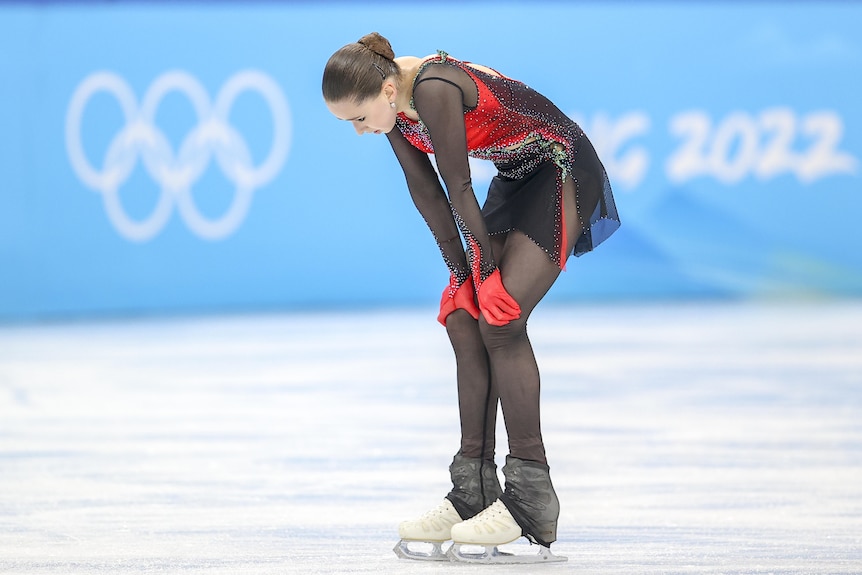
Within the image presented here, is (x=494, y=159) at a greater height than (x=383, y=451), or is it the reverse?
(x=494, y=159)

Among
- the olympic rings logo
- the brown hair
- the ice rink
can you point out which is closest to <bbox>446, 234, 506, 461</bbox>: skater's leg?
the ice rink

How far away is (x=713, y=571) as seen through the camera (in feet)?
7.11

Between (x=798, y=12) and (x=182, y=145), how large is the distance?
4.57 m

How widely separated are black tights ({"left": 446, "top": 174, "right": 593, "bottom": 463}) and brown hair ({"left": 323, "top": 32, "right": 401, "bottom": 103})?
0.40m

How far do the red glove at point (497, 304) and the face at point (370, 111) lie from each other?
1.11ft

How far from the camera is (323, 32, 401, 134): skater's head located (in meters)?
2.26

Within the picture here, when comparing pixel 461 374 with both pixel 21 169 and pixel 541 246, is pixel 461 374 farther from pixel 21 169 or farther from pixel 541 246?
pixel 21 169

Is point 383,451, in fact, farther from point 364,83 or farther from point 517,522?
point 364,83

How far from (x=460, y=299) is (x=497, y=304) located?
0.15m

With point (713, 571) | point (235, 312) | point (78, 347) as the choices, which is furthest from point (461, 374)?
point (235, 312)

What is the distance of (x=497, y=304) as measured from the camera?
232 cm

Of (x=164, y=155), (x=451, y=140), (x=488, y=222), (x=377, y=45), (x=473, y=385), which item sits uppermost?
(x=164, y=155)

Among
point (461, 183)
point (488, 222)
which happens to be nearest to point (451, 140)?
point (461, 183)

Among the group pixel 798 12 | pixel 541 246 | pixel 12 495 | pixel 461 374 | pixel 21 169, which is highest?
pixel 798 12
